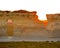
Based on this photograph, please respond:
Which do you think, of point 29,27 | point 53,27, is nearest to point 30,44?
point 29,27

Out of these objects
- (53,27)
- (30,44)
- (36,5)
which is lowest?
(30,44)

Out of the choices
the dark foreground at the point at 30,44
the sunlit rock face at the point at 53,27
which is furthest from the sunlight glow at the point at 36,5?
the sunlit rock face at the point at 53,27

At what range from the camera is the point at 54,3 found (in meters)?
0.98

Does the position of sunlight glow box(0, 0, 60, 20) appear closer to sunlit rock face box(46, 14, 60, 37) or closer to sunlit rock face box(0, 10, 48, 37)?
sunlit rock face box(0, 10, 48, 37)

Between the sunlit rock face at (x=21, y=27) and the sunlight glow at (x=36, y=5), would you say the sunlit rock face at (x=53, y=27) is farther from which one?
the sunlight glow at (x=36, y=5)

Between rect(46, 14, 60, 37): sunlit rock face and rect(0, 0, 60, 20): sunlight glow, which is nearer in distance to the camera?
rect(0, 0, 60, 20): sunlight glow

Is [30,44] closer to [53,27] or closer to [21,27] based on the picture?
[21,27]

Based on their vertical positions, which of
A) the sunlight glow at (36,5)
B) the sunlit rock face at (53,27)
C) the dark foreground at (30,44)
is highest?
the sunlight glow at (36,5)

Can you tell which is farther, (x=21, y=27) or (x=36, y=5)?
(x=21, y=27)

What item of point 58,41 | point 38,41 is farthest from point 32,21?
point 58,41

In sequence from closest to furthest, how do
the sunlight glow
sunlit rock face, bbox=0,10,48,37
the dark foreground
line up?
1. the sunlight glow
2. the dark foreground
3. sunlit rock face, bbox=0,10,48,37

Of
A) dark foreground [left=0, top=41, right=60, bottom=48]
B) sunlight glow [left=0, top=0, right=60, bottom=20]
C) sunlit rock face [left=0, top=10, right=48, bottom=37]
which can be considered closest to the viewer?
sunlight glow [left=0, top=0, right=60, bottom=20]

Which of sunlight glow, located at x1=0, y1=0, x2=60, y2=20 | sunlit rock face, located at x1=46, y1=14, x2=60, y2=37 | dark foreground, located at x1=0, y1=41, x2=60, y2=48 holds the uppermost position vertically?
sunlight glow, located at x1=0, y1=0, x2=60, y2=20

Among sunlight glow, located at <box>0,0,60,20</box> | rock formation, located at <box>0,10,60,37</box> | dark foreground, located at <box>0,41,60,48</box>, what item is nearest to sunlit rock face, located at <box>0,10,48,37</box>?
rock formation, located at <box>0,10,60,37</box>
